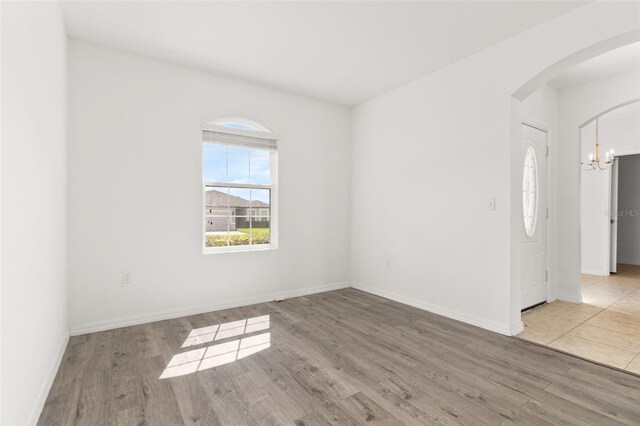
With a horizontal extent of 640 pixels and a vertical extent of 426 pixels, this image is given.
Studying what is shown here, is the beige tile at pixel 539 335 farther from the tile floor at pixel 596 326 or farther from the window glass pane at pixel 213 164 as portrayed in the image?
the window glass pane at pixel 213 164

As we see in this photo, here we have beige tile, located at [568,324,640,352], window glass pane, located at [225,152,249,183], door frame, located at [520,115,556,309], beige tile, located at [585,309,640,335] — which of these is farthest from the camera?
door frame, located at [520,115,556,309]

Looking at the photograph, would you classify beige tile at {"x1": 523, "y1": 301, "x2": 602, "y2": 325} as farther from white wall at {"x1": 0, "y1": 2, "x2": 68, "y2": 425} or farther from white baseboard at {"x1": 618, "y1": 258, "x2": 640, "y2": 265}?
white baseboard at {"x1": 618, "y1": 258, "x2": 640, "y2": 265}

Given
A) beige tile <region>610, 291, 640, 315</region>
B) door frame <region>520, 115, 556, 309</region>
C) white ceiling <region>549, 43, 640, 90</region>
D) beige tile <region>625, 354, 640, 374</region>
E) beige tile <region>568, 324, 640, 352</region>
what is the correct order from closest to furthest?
beige tile <region>625, 354, 640, 374</region>
beige tile <region>568, 324, 640, 352</region>
white ceiling <region>549, 43, 640, 90</region>
beige tile <region>610, 291, 640, 315</region>
door frame <region>520, 115, 556, 309</region>

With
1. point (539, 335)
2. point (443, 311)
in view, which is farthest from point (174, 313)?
point (539, 335)

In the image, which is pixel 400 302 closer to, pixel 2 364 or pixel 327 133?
pixel 327 133

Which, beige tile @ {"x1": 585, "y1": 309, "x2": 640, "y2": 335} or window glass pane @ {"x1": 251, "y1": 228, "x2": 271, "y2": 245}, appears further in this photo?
window glass pane @ {"x1": 251, "y1": 228, "x2": 271, "y2": 245}

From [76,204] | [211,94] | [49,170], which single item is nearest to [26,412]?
[49,170]

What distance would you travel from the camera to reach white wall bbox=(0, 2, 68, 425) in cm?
139

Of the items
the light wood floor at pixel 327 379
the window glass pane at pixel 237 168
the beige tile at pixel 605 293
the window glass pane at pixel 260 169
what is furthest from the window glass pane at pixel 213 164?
the beige tile at pixel 605 293

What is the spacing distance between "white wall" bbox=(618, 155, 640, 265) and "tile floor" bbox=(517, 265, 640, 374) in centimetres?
342

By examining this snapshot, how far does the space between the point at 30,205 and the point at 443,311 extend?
3804mm

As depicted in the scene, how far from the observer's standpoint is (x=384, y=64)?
12.0 ft

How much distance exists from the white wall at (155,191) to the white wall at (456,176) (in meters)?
1.15

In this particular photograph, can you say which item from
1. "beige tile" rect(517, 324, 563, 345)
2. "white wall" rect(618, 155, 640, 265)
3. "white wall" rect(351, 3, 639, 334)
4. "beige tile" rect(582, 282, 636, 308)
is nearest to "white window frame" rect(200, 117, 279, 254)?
"white wall" rect(351, 3, 639, 334)
